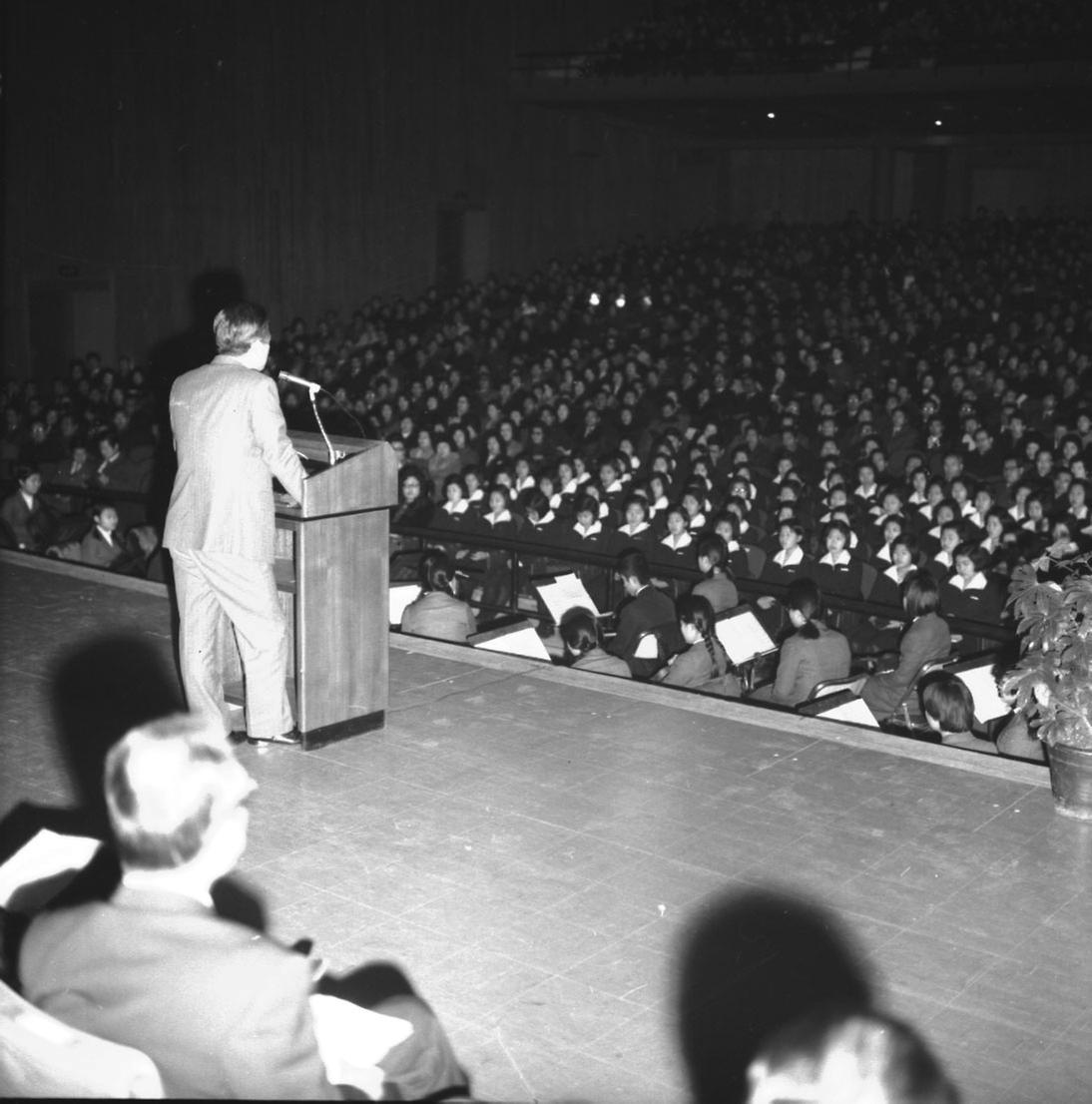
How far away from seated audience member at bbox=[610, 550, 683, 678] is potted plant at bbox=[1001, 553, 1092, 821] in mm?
2850

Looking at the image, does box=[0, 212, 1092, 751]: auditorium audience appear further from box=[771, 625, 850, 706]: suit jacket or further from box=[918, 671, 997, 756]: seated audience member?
box=[918, 671, 997, 756]: seated audience member

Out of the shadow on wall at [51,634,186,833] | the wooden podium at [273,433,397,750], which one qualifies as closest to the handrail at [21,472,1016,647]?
the shadow on wall at [51,634,186,833]

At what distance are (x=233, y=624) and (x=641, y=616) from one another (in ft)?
10.3

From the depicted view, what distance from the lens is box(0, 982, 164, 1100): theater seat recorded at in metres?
1.73

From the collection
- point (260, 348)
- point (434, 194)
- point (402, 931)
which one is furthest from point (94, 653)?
point (434, 194)

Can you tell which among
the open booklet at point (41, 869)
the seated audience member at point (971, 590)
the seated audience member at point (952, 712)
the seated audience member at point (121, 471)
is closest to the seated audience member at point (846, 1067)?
the open booklet at point (41, 869)

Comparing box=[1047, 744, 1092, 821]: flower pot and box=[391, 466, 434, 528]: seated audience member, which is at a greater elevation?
box=[1047, 744, 1092, 821]: flower pot

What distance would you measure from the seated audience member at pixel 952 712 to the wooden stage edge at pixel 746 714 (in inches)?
13.0

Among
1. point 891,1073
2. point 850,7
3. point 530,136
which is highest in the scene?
point 850,7

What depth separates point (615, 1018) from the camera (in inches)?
123

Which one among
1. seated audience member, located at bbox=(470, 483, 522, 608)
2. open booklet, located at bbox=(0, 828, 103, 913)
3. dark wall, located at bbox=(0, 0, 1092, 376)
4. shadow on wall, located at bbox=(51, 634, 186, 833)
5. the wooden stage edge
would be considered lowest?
seated audience member, located at bbox=(470, 483, 522, 608)

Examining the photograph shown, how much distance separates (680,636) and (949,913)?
348 centimetres

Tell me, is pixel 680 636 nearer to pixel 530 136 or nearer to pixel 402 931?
pixel 402 931

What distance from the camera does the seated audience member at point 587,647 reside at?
6055 millimetres
